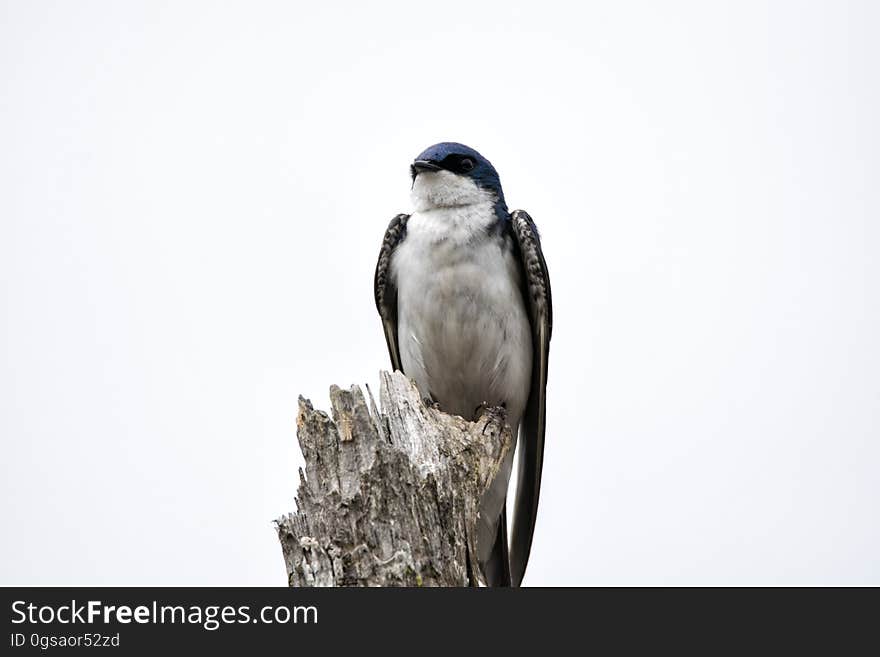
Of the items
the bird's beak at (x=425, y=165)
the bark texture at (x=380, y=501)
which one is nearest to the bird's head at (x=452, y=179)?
the bird's beak at (x=425, y=165)

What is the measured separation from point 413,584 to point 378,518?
0.37 meters

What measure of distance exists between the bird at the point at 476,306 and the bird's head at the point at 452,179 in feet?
0.03

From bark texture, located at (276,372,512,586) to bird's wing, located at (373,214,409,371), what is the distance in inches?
108

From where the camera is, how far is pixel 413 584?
528cm

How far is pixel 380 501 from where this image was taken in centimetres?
547

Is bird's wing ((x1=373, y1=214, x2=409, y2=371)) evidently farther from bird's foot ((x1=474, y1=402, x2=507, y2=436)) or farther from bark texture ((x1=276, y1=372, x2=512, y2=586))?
bark texture ((x1=276, y1=372, x2=512, y2=586))

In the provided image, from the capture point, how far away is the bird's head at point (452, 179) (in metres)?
8.57

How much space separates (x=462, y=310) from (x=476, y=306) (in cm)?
11

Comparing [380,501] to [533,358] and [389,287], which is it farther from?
[389,287]

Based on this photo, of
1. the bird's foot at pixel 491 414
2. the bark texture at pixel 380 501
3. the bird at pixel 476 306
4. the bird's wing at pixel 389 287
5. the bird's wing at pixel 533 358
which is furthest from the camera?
the bird's wing at pixel 389 287

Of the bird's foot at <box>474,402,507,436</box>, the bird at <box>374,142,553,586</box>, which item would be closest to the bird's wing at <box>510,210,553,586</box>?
the bird at <box>374,142,553,586</box>

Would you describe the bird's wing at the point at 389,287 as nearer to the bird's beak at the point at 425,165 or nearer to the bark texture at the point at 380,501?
the bird's beak at the point at 425,165

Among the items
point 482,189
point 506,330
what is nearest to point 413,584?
point 506,330

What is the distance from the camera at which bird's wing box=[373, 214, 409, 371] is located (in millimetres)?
8742
